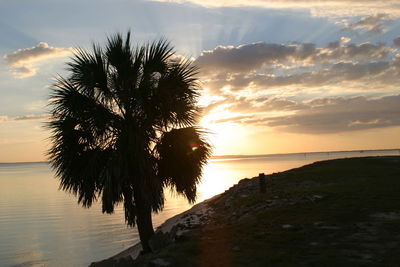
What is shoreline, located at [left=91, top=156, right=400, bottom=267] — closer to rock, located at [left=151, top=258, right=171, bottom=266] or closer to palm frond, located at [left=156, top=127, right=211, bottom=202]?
rock, located at [left=151, top=258, right=171, bottom=266]

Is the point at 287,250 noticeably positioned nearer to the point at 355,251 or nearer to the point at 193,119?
the point at 355,251

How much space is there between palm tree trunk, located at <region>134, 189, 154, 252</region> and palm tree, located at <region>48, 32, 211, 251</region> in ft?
0.11

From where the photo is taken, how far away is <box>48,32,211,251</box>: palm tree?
12969 mm

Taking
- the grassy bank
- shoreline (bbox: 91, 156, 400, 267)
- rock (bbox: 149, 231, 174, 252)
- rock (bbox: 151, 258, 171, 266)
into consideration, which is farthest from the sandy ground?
rock (bbox: 151, 258, 171, 266)

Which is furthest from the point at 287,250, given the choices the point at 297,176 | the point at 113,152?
the point at 297,176

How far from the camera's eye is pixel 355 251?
9.19 m

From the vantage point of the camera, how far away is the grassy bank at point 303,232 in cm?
899

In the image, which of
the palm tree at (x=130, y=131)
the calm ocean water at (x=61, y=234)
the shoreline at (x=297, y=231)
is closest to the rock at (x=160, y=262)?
the shoreline at (x=297, y=231)

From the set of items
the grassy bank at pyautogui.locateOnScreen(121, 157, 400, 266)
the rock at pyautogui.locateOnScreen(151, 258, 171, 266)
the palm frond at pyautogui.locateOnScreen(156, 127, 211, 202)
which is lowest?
the rock at pyautogui.locateOnScreen(151, 258, 171, 266)

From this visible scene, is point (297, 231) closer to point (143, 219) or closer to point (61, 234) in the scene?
point (143, 219)

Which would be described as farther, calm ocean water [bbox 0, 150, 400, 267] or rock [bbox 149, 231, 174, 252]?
calm ocean water [bbox 0, 150, 400, 267]

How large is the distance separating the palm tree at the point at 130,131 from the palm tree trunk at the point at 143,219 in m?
0.03

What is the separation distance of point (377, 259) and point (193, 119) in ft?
25.9

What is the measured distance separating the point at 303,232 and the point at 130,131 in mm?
6370
